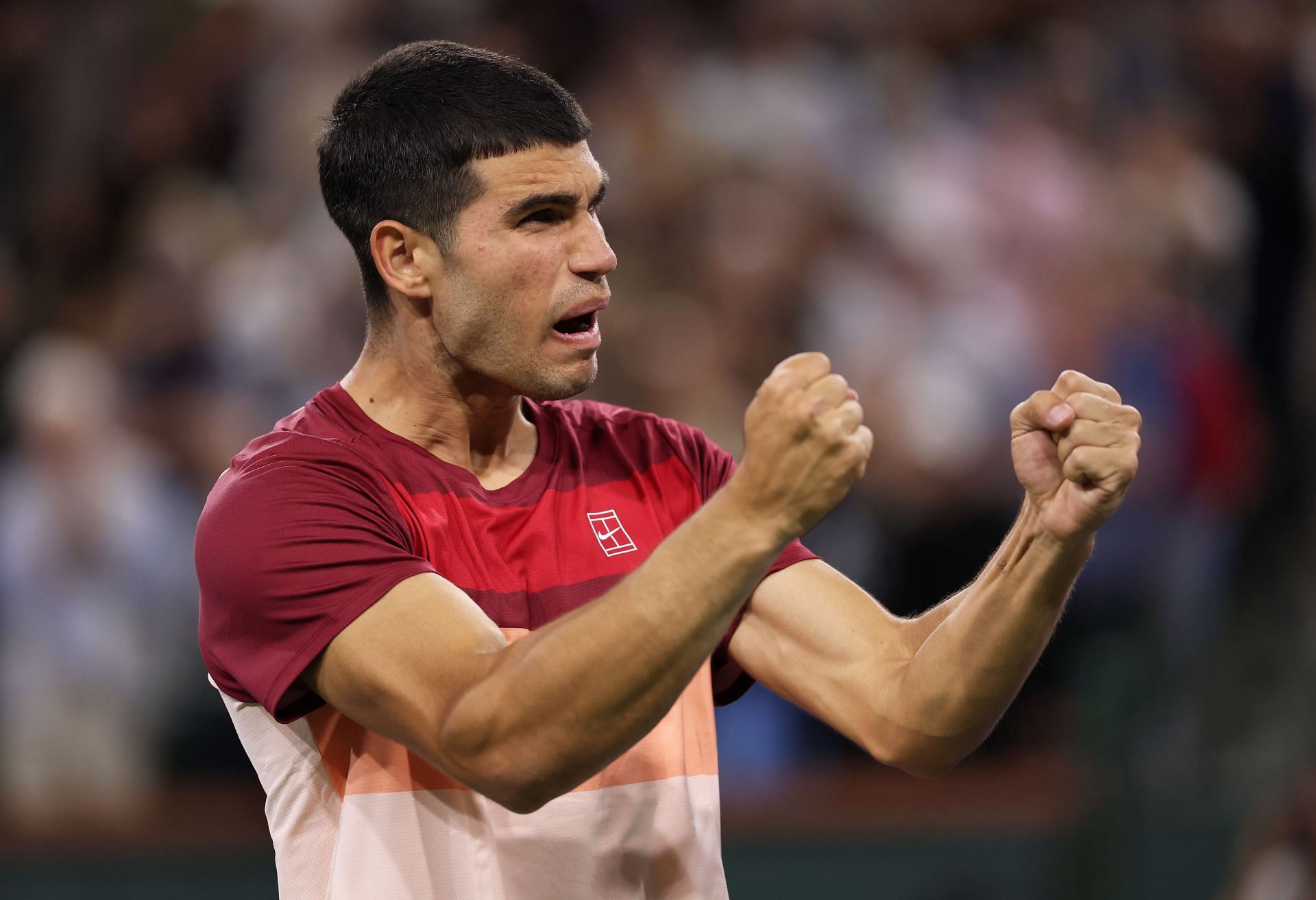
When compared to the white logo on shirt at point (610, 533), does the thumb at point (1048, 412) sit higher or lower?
higher

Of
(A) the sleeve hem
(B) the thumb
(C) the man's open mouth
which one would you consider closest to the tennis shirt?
(A) the sleeve hem

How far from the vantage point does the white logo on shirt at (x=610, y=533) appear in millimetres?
2932

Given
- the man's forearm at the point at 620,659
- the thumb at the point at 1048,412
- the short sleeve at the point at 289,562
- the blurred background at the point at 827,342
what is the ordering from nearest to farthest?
the man's forearm at the point at 620,659
the short sleeve at the point at 289,562
the thumb at the point at 1048,412
the blurred background at the point at 827,342

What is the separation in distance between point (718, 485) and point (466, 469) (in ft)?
1.50

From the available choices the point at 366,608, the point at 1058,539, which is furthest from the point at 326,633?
the point at 1058,539

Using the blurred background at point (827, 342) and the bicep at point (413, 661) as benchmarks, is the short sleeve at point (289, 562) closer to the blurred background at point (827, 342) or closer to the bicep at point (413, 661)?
the bicep at point (413, 661)

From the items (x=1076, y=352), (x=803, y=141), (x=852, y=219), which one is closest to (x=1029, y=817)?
(x=1076, y=352)

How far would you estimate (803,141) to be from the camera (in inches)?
303

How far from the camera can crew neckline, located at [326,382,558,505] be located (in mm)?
2920

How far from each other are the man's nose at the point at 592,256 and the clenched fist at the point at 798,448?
0.61 metres

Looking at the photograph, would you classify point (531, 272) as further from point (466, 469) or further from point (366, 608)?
point (366, 608)

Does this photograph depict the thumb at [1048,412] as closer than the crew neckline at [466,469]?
Yes

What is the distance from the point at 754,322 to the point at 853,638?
4070 mm

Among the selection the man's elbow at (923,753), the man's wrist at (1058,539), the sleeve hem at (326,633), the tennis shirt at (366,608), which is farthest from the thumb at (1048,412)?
the sleeve hem at (326,633)
